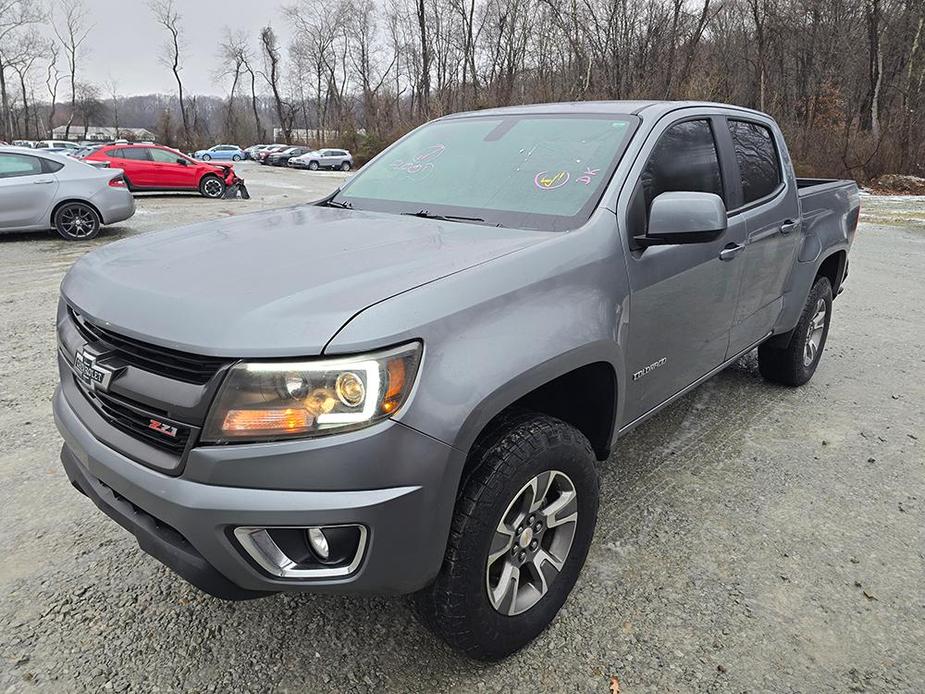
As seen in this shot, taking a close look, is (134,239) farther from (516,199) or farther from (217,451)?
(516,199)

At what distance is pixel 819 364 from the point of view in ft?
17.1

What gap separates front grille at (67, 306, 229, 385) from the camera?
167 cm

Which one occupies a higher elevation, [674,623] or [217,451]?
[217,451]

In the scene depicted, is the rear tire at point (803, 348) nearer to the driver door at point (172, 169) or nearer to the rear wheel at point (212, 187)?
the rear wheel at point (212, 187)

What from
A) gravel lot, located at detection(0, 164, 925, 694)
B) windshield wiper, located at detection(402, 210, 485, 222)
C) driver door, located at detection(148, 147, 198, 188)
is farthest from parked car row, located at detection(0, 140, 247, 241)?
windshield wiper, located at detection(402, 210, 485, 222)

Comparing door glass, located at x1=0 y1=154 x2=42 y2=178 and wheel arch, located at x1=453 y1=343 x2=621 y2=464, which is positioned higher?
door glass, located at x1=0 y1=154 x2=42 y2=178

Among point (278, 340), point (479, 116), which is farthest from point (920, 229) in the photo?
point (278, 340)

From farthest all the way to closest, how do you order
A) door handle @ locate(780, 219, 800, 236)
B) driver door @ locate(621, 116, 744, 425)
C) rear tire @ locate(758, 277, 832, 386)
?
rear tire @ locate(758, 277, 832, 386) → door handle @ locate(780, 219, 800, 236) → driver door @ locate(621, 116, 744, 425)

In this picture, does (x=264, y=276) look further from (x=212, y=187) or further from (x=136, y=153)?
(x=136, y=153)

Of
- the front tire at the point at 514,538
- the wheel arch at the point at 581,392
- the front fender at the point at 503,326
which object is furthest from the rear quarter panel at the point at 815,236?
the front tire at the point at 514,538

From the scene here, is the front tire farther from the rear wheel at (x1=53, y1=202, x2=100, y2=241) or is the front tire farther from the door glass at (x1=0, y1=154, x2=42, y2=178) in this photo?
the door glass at (x1=0, y1=154, x2=42, y2=178)

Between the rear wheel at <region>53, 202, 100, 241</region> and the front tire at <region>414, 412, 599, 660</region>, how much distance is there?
10786 millimetres

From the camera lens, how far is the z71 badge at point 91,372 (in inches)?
73.6

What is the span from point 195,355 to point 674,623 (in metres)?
1.90
